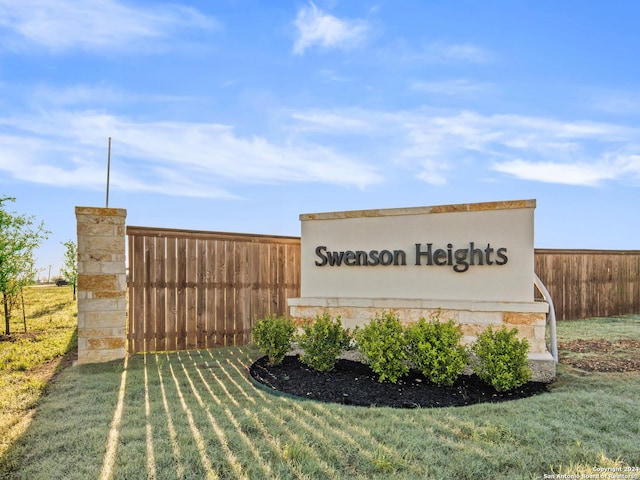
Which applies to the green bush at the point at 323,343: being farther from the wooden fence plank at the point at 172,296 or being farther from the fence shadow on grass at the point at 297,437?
the wooden fence plank at the point at 172,296

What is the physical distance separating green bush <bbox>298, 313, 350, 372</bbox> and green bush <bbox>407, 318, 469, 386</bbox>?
3.00 feet

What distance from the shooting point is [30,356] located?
6.56 meters

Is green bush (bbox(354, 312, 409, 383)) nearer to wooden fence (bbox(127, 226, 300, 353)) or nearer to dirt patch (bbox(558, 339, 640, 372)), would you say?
dirt patch (bbox(558, 339, 640, 372))

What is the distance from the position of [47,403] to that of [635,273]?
1446 cm

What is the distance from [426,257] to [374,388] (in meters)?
2.02

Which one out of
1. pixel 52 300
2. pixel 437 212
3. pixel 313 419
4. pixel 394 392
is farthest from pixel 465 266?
pixel 52 300

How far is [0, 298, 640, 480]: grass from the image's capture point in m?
2.72

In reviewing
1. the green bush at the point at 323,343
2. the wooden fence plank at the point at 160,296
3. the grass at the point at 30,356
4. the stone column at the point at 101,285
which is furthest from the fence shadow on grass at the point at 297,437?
the wooden fence plank at the point at 160,296

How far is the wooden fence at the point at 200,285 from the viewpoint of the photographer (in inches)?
266

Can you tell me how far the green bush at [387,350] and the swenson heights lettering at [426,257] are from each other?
3.60ft

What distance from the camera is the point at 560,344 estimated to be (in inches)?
291

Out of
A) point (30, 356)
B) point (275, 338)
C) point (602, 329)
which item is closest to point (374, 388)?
point (275, 338)

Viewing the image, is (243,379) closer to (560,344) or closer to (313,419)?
(313,419)

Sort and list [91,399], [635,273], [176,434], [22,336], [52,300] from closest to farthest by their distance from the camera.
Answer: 1. [176,434]
2. [91,399]
3. [22,336]
4. [635,273]
5. [52,300]
